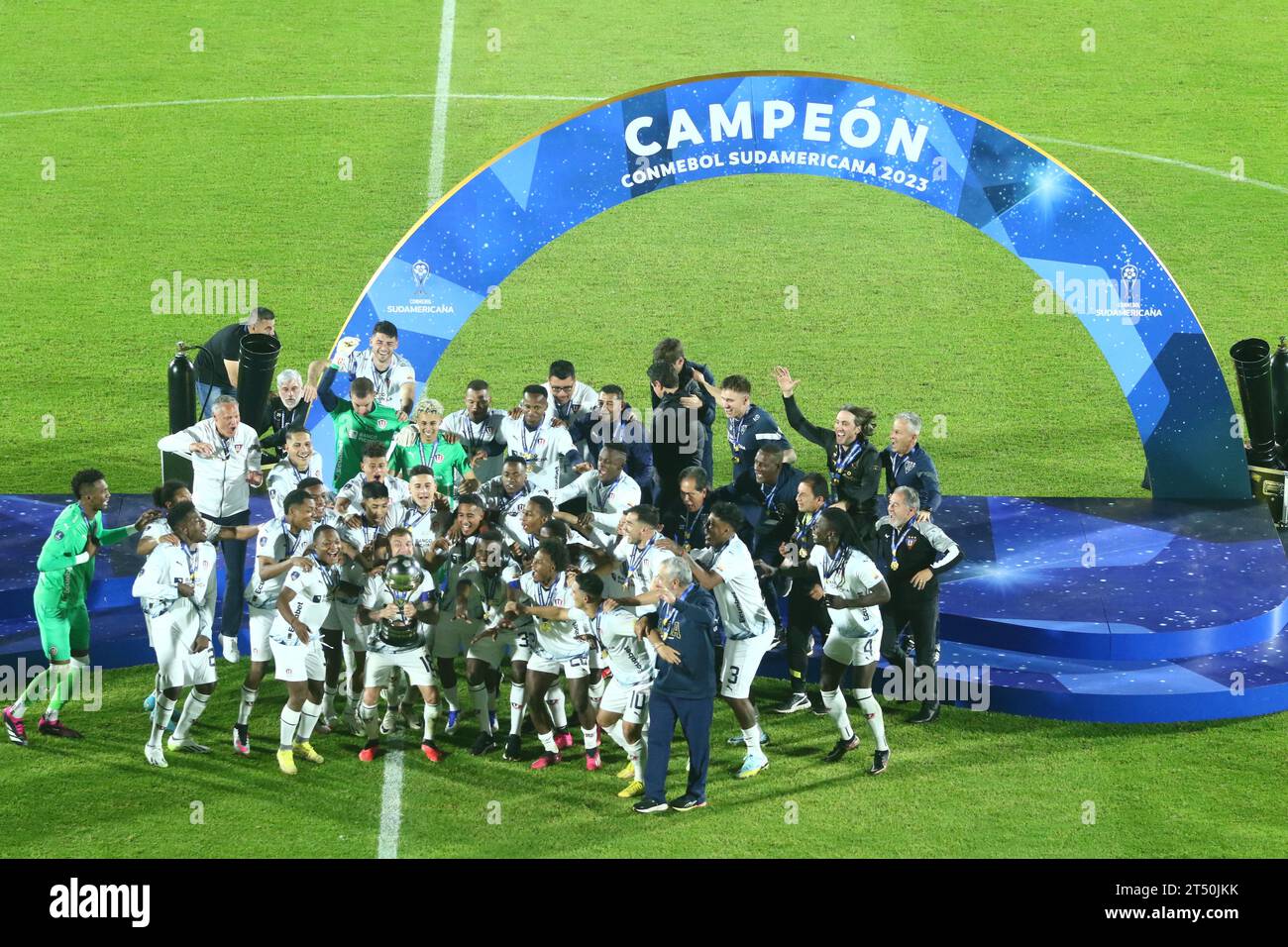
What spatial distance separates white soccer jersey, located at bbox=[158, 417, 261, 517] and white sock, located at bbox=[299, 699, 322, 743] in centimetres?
205

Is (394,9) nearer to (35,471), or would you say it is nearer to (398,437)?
(35,471)

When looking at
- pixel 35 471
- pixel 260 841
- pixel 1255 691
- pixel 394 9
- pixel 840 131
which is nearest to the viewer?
pixel 260 841

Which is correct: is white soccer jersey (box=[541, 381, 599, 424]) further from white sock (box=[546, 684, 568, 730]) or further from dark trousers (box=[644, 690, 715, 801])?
dark trousers (box=[644, 690, 715, 801])

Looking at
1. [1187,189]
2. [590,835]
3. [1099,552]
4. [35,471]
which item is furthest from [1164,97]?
[590,835]

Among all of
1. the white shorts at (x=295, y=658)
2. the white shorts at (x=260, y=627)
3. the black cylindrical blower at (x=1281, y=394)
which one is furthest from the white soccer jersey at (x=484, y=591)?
the black cylindrical blower at (x=1281, y=394)

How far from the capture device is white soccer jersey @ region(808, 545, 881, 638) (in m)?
12.4

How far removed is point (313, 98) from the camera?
26297mm

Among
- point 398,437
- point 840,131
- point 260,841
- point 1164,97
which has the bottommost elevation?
point 260,841

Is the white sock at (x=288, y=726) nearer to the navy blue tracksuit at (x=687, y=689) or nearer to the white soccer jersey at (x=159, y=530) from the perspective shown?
the white soccer jersey at (x=159, y=530)

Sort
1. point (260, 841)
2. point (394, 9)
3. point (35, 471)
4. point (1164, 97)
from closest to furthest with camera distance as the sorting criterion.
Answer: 1. point (260, 841)
2. point (35, 471)
3. point (1164, 97)
4. point (394, 9)

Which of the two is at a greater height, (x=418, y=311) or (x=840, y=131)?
(x=840, y=131)

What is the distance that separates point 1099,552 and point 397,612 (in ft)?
19.5

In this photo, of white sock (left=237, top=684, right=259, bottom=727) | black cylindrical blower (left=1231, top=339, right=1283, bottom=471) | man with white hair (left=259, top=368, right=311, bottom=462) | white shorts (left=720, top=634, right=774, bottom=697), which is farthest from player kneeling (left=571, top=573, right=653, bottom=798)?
black cylindrical blower (left=1231, top=339, right=1283, bottom=471)

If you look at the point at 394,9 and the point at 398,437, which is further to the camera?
the point at 394,9
